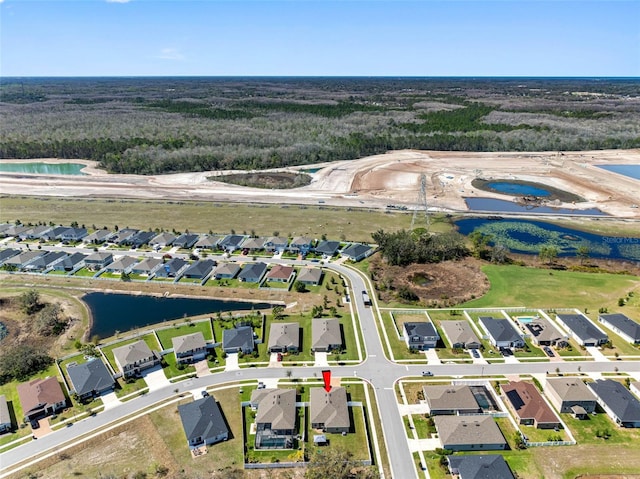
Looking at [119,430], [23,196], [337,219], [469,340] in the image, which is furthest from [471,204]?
[23,196]

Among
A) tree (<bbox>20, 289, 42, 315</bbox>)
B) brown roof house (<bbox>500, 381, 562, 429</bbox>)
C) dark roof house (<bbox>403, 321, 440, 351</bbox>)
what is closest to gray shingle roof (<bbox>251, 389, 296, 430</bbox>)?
dark roof house (<bbox>403, 321, 440, 351</bbox>)

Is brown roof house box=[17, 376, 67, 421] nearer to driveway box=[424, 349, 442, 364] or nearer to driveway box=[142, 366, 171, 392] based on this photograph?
driveway box=[142, 366, 171, 392]

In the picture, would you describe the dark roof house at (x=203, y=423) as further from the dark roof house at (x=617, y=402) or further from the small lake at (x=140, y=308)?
the dark roof house at (x=617, y=402)

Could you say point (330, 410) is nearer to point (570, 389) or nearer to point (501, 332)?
point (570, 389)

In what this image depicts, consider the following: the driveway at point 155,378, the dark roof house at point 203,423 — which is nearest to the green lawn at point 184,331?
the driveway at point 155,378

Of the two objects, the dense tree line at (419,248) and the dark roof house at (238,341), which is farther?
the dense tree line at (419,248)

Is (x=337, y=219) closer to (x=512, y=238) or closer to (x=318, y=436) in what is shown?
(x=512, y=238)
